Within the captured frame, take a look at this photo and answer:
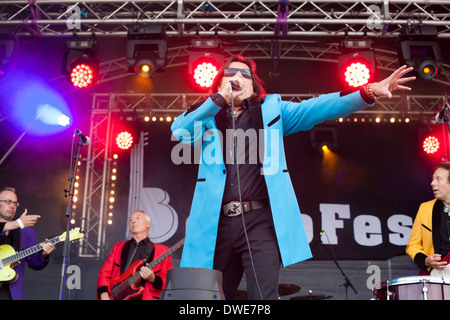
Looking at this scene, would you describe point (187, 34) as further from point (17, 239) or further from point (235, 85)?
point (235, 85)

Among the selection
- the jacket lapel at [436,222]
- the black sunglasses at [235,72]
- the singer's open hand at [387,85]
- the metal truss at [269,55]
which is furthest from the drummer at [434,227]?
the metal truss at [269,55]

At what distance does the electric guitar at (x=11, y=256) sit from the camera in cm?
498

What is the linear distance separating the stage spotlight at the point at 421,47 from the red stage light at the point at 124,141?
431cm

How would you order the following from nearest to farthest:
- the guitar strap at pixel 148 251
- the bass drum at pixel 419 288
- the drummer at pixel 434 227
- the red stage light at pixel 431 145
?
the bass drum at pixel 419 288 < the drummer at pixel 434 227 < the guitar strap at pixel 148 251 < the red stage light at pixel 431 145

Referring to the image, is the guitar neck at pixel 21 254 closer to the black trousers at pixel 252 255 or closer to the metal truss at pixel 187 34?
the metal truss at pixel 187 34

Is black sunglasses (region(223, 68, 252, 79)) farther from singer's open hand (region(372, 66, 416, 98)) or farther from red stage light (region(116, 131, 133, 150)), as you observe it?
red stage light (region(116, 131, 133, 150))

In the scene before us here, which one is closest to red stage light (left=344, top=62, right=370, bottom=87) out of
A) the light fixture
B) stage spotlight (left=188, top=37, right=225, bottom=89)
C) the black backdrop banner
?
the black backdrop banner

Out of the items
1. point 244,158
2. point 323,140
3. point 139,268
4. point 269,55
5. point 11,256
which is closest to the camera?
point 244,158

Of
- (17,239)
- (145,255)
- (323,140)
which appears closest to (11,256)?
(17,239)

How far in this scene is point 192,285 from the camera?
189 cm

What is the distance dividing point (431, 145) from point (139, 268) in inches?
202

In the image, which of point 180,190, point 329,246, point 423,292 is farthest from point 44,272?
point 423,292

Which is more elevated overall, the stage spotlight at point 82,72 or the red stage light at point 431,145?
the stage spotlight at point 82,72

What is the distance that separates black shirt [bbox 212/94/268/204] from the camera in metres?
2.31
